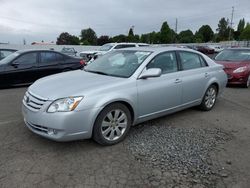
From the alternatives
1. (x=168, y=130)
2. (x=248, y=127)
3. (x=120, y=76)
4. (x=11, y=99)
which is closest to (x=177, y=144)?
(x=168, y=130)

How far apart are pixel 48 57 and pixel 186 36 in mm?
76656

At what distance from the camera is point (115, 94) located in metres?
3.64

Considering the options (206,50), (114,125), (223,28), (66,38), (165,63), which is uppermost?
(223,28)

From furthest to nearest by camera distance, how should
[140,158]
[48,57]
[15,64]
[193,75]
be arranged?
[48,57], [15,64], [193,75], [140,158]

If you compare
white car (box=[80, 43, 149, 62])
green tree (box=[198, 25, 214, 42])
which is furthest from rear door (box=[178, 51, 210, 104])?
green tree (box=[198, 25, 214, 42])

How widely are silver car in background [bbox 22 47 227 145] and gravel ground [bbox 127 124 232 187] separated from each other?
1.08 ft

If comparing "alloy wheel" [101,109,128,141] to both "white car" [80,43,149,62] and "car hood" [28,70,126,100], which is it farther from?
"white car" [80,43,149,62]

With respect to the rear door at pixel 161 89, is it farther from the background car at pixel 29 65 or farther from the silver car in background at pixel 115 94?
the background car at pixel 29 65

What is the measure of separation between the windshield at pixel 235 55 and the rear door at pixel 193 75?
4803 millimetres

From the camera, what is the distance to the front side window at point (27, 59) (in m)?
8.05

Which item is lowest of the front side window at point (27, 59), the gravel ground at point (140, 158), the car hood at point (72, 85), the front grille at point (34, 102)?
the gravel ground at point (140, 158)

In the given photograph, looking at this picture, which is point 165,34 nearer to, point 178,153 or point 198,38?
point 198,38

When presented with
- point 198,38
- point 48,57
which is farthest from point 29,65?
point 198,38

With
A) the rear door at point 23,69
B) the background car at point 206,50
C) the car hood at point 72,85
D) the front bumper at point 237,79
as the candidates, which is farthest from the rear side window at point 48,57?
the background car at point 206,50
